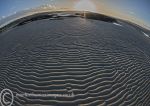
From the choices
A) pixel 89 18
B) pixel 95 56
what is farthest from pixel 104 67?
pixel 89 18

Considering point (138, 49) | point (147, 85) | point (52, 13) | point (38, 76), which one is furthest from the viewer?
point (52, 13)

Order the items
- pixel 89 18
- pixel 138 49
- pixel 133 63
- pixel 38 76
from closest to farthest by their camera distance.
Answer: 1. pixel 38 76
2. pixel 133 63
3. pixel 138 49
4. pixel 89 18

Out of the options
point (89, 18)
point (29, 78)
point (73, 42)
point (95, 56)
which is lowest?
point (29, 78)

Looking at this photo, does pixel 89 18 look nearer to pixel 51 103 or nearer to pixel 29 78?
pixel 29 78

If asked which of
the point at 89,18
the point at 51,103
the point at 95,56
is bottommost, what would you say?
the point at 51,103

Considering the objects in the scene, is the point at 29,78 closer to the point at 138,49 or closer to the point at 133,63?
the point at 133,63

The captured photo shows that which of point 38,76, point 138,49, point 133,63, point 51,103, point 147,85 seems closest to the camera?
point 51,103

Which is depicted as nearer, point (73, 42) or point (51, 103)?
point (51, 103)

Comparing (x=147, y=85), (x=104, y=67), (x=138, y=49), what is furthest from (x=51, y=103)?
(x=138, y=49)

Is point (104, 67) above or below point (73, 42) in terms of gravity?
below
